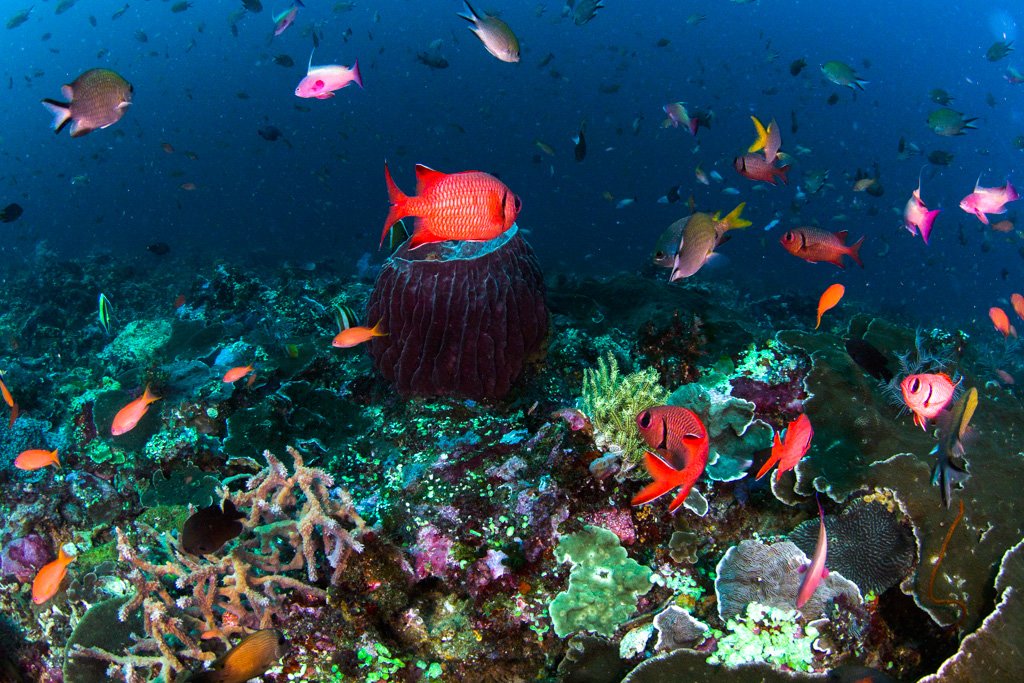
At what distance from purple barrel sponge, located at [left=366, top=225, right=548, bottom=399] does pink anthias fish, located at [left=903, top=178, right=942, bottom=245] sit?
3.78m

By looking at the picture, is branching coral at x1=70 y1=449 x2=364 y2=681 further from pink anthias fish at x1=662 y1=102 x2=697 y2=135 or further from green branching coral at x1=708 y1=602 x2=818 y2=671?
pink anthias fish at x1=662 y1=102 x2=697 y2=135

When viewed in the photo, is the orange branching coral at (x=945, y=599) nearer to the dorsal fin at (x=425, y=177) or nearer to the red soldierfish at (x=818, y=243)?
the red soldierfish at (x=818, y=243)

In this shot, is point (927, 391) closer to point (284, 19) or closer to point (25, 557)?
point (25, 557)

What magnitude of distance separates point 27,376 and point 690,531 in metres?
11.1

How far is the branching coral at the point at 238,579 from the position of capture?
112 inches

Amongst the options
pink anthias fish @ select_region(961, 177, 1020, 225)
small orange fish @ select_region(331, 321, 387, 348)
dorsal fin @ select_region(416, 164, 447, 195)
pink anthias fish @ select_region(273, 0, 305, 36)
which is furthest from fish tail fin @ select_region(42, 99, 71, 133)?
pink anthias fish @ select_region(961, 177, 1020, 225)

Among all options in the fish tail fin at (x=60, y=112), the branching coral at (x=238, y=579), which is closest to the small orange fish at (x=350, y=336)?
the branching coral at (x=238, y=579)

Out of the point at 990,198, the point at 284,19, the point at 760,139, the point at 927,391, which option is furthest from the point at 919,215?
the point at 284,19

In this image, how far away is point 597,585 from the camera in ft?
9.32

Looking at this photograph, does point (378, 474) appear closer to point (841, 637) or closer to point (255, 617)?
point (255, 617)

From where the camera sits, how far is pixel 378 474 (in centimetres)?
391

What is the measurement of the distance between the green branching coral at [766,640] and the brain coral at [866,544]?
40cm

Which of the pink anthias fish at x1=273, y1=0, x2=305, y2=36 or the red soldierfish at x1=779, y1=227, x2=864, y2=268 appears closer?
the red soldierfish at x1=779, y1=227, x2=864, y2=268

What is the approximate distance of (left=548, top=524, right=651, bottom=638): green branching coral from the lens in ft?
9.19
